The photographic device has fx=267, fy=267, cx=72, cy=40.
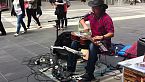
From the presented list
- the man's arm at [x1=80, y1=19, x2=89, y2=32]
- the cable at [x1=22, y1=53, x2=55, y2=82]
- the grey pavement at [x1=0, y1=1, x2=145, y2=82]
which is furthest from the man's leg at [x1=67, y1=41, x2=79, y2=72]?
the grey pavement at [x1=0, y1=1, x2=145, y2=82]

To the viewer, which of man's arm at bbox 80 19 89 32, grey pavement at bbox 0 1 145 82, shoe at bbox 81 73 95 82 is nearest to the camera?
shoe at bbox 81 73 95 82

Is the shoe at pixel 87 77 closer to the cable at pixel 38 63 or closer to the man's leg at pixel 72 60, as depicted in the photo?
the man's leg at pixel 72 60

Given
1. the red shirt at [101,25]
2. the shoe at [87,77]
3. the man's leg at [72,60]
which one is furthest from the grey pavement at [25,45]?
the red shirt at [101,25]

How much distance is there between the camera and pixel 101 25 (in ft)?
15.1

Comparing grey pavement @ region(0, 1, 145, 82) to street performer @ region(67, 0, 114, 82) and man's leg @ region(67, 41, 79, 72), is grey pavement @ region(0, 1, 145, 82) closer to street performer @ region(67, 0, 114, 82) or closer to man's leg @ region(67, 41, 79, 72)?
street performer @ region(67, 0, 114, 82)

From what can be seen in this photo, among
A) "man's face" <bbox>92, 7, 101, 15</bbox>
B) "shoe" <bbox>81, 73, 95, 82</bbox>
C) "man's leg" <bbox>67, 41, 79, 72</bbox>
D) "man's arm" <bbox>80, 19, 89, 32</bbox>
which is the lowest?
"shoe" <bbox>81, 73, 95, 82</bbox>

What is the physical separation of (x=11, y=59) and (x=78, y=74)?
1.79 m

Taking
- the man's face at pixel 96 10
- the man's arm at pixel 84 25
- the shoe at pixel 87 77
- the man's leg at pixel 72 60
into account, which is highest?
the man's face at pixel 96 10

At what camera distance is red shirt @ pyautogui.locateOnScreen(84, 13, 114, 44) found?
451 cm

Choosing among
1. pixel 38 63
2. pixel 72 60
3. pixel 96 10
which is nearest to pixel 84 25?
pixel 96 10

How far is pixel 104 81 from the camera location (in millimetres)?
4523

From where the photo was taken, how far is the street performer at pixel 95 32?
14.2ft

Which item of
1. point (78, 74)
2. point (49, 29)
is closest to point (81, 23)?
point (78, 74)

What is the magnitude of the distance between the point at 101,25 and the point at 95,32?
172 millimetres
